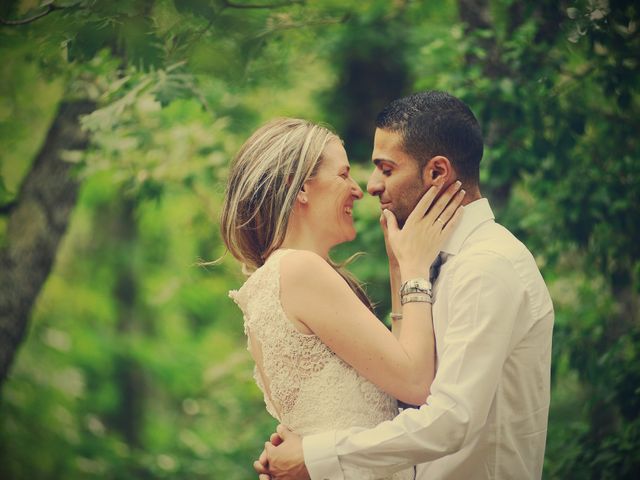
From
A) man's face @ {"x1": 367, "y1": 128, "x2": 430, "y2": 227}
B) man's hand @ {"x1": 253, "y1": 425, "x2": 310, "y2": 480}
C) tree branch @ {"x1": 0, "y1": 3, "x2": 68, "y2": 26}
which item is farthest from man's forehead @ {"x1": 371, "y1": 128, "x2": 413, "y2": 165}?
tree branch @ {"x1": 0, "y1": 3, "x2": 68, "y2": 26}

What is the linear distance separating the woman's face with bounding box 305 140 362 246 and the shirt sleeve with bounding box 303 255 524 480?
2.35 feet

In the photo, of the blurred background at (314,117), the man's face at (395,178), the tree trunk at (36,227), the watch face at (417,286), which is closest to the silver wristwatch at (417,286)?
the watch face at (417,286)

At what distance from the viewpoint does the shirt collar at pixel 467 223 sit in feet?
9.56

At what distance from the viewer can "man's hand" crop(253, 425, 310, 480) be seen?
2777 millimetres

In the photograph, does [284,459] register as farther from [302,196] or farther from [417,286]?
[302,196]

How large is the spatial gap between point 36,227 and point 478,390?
15.0 ft

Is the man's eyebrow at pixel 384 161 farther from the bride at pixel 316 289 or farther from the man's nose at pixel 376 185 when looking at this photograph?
the bride at pixel 316 289

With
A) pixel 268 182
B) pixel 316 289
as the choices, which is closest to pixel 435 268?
pixel 316 289

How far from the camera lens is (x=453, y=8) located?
6812 millimetres

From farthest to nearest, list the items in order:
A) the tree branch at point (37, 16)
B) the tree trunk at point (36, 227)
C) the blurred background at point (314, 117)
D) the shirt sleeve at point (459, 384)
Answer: the tree trunk at point (36, 227) < the blurred background at point (314, 117) < the tree branch at point (37, 16) < the shirt sleeve at point (459, 384)

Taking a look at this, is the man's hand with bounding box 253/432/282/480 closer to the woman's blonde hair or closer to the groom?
the groom

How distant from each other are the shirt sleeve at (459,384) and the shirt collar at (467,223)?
0.87ft

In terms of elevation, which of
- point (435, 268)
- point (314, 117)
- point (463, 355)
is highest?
point (463, 355)

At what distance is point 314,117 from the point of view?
7.95 metres
